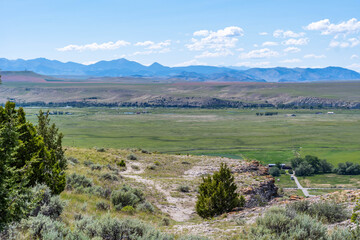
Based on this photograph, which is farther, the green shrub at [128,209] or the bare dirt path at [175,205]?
the bare dirt path at [175,205]

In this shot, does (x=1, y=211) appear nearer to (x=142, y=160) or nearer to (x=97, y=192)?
(x=97, y=192)

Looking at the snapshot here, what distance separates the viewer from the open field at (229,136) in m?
80.5

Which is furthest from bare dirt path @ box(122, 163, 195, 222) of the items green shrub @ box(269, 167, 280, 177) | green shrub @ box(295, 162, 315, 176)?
green shrub @ box(295, 162, 315, 176)

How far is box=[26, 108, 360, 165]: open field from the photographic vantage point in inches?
3169

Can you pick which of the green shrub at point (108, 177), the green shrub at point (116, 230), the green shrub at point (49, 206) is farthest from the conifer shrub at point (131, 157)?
the green shrub at point (116, 230)

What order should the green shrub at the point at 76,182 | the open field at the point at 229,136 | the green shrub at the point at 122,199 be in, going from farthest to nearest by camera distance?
1. the open field at the point at 229,136
2. the green shrub at the point at 76,182
3. the green shrub at the point at 122,199

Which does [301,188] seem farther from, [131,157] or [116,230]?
[116,230]

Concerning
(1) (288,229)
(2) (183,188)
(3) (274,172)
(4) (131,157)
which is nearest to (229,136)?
(3) (274,172)

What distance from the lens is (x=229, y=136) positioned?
10369 cm

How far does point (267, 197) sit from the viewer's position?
21859 millimetres

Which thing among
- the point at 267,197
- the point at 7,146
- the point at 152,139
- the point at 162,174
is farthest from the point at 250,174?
the point at 152,139

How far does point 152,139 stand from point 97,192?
268 feet

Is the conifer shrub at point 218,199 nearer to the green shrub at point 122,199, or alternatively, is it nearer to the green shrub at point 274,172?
the green shrub at point 122,199

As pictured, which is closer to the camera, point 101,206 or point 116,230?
point 116,230
